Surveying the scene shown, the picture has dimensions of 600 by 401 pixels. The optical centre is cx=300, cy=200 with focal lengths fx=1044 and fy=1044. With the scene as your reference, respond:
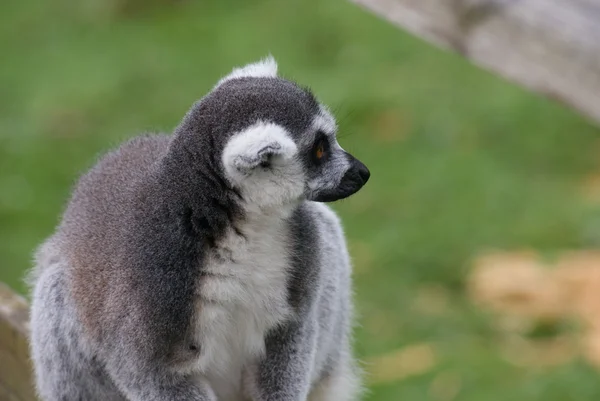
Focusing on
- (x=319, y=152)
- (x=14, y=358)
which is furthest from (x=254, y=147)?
(x=14, y=358)

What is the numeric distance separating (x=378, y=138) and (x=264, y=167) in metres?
5.85

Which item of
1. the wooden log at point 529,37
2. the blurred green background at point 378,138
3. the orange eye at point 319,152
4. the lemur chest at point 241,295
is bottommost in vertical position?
the lemur chest at point 241,295

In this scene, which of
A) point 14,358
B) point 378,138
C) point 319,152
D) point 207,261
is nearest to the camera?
point 207,261

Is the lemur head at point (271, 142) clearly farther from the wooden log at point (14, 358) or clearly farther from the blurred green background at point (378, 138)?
the blurred green background at point (378, 138)

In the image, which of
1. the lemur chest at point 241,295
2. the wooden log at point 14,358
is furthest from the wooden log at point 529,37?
the wooden log at point 14,358

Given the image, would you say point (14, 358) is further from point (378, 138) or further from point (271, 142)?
point (378, 138)

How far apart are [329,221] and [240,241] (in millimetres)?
733

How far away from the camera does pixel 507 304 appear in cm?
703

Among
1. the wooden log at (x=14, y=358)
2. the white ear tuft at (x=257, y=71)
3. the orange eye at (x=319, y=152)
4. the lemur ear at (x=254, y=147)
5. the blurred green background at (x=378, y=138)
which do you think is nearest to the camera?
the lemur ear at (x=254, y=147)

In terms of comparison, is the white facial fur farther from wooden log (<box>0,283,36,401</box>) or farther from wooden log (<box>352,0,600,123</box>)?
wooden log (<box>0,283,36,401</box>)

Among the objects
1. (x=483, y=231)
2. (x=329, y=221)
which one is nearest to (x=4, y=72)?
(x=483, y=231)

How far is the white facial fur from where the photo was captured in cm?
289

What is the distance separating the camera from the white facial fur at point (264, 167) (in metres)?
2.89

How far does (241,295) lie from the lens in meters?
3.13
